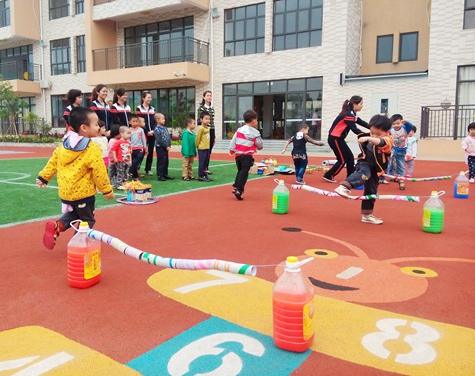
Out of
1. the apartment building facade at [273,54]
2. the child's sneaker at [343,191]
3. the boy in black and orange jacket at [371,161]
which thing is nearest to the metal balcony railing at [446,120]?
the apartment building facade at [273,54]

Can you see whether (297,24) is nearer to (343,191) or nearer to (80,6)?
(80,6)

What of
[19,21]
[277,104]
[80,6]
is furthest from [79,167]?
[19,21]

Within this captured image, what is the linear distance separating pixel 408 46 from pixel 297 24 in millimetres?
5694

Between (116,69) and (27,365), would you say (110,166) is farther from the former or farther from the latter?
(116,69)

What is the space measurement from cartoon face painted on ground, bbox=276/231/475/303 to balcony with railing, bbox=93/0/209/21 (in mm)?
22917

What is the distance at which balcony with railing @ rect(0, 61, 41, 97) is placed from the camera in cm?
3183

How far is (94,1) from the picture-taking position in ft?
91.2

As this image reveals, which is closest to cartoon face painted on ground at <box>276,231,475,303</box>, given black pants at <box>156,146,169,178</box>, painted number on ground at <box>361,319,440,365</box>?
painted number on ground at <box>361,319,440,365</box>

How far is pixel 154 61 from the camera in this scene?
2650 centimetres

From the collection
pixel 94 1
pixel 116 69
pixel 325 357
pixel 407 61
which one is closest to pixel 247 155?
pixel 325 357

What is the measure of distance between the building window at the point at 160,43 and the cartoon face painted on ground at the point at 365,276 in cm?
2237

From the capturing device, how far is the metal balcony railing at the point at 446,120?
713 inches

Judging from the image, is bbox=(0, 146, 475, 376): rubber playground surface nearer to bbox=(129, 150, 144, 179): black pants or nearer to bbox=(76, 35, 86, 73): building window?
bbox=(129, 150, 144, 179): black pants

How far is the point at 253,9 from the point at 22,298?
23207 mm
